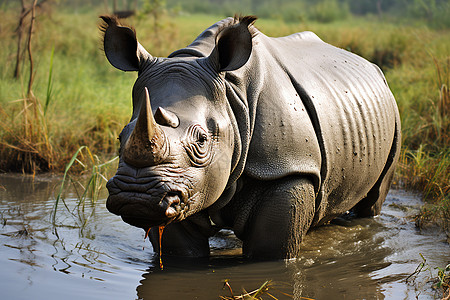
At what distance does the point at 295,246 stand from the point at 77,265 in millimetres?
1409

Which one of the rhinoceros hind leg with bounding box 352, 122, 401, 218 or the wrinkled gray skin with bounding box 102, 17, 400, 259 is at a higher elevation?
the wrinkled gray skin with bounding box 102, 17, 400, 259

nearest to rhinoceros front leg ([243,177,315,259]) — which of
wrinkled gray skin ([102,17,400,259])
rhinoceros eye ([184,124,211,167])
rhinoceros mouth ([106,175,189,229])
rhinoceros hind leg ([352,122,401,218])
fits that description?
wrinkled gray skin ([102,17,400,259])

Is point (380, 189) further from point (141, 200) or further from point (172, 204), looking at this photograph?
point (141, 200)

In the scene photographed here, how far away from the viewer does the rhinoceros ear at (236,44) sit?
3.60m

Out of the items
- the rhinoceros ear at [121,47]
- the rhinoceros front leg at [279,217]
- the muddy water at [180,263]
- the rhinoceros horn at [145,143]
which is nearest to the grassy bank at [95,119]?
the rhinoceros ear at [121,47]

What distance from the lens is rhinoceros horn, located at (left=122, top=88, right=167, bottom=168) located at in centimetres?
299

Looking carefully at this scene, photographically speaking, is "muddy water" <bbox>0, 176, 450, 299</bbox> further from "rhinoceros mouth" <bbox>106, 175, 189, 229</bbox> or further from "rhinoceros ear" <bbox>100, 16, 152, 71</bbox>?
"rhinoceros ear" <bbox>100, 16, 152, 71</bbox>

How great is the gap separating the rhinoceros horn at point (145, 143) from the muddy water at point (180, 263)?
0.87 metres

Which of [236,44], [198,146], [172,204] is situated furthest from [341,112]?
[172,204]

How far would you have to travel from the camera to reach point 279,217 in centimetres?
389

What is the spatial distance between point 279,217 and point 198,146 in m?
0.84

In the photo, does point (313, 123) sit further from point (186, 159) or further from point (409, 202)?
point (409, 202)

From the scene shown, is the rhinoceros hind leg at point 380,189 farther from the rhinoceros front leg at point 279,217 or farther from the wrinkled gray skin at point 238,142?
the rhinoceros front leg at point 279,217

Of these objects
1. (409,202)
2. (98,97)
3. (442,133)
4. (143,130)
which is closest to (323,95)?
(143,130)
